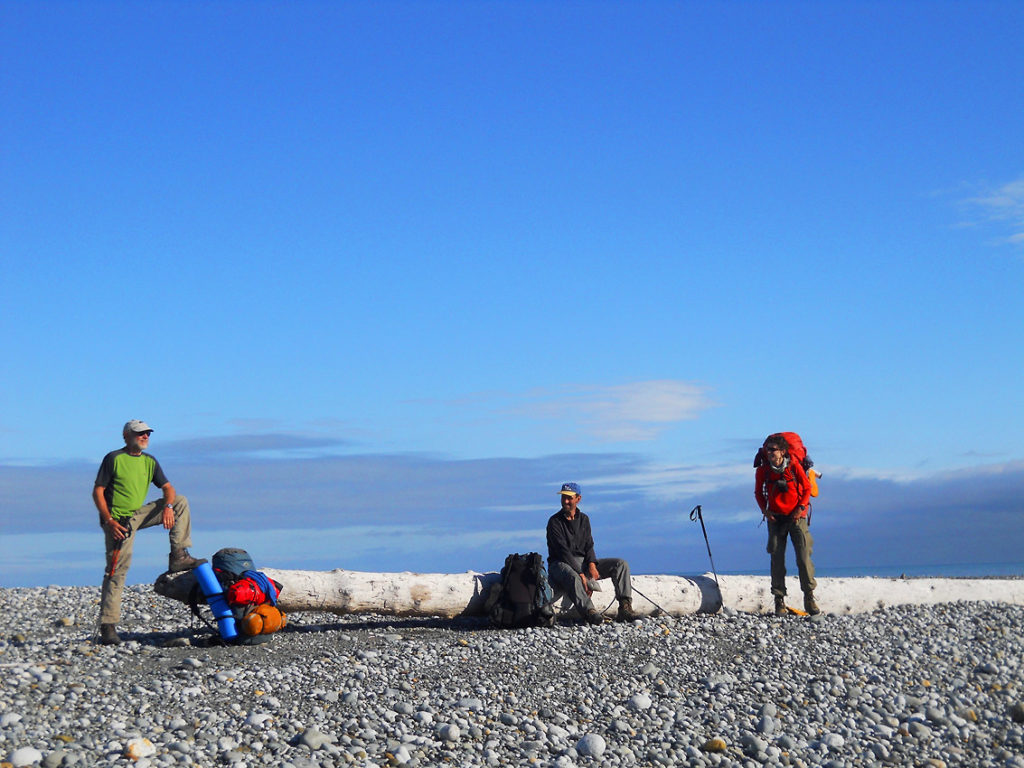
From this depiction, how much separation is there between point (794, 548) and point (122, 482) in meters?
10.1

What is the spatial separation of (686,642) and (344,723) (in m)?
5.39

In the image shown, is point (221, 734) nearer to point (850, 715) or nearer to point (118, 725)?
point (118, 725)

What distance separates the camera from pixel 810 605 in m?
15.1

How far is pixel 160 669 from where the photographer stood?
10781mm

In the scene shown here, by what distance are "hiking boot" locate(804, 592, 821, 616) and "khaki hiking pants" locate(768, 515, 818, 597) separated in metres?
0.07

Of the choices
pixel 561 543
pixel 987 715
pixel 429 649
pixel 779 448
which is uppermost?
pixel 779 448

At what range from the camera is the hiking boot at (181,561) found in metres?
12.7

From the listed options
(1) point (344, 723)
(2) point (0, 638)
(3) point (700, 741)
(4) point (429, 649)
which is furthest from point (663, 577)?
(2) point (0, 638)

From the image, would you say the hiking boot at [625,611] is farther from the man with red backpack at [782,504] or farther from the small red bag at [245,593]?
the small red bag at [245,593]

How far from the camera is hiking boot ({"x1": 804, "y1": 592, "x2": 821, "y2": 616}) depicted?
15.1 metres

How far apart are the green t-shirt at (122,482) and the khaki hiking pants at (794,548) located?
31.4 feet

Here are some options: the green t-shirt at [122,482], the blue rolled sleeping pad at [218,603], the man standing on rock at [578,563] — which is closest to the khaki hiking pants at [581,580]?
the man standing on rock at [578,563]

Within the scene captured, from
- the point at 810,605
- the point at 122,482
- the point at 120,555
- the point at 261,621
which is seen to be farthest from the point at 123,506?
the point at 810,605

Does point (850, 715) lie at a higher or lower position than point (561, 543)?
lower
